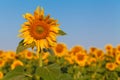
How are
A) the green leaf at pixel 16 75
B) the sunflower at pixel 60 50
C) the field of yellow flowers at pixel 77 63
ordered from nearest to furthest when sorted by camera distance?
the green leaf at pixel 16 75
the field of yellow flowers at pixel 77 63
the sunflower at pixel 60 50

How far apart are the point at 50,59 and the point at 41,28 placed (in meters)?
4.92

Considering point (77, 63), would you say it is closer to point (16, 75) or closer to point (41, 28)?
point (41, 28)

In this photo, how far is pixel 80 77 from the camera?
8.01 meters

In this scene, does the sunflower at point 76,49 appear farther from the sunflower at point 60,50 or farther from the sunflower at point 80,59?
the sunflower at point 80,59

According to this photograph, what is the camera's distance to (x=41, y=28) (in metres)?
4.02

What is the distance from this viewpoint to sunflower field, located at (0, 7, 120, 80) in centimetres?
380

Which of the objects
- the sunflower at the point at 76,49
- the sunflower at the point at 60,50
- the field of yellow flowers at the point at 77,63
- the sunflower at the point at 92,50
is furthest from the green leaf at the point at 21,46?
the sunflower at the point at 92,50

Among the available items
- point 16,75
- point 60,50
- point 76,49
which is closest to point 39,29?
point 16,75

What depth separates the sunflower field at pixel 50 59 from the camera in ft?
12.5

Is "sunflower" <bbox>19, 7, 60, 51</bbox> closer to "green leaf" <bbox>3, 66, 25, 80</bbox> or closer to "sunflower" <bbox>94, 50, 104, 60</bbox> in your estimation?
"green leaf" <bbox>3, 66, 25, 80</bbox>

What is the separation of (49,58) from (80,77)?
1162 millimetres

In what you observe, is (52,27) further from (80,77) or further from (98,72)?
(98,72)

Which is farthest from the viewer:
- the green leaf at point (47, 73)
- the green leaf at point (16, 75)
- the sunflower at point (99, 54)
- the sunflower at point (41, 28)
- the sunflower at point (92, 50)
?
the sunflower at point (92, 50)

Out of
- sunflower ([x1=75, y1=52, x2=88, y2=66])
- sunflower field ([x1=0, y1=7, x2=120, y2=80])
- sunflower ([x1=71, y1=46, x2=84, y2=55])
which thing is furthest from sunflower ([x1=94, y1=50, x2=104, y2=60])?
sunflower ([x1=75, y1=52, x2=88, y2=66])
